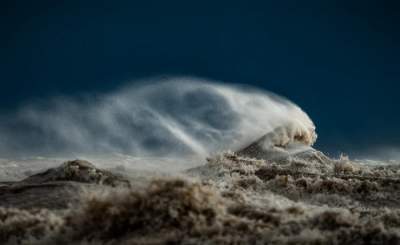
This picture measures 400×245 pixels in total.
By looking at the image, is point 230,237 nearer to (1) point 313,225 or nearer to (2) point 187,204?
(2) point 187,204

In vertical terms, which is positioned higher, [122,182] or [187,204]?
[122,182]

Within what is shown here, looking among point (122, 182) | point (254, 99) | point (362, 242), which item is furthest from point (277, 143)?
point (362, 242)

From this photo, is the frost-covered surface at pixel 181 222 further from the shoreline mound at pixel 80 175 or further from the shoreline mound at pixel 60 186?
the shoreline mound at pixel 80 175

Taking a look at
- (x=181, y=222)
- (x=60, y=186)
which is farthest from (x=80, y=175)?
(x=181, y=222)

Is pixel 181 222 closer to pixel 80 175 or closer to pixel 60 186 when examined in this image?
pixel 60 186

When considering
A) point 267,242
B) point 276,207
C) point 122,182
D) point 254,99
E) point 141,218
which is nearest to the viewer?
point 267,242

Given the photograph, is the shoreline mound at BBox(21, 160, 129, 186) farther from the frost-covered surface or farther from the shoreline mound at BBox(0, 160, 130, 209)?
the frost-covered surface

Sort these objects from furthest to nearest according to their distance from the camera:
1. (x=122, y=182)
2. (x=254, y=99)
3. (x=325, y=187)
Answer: (x=254, y=99), (x=325, y=187), (x=122, y=182)

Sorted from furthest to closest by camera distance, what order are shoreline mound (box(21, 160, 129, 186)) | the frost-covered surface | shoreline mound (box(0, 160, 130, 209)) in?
shoreline mound (box(21, 160, 129, 186)), shoreline mound (box(0, 160, 130, 209)), the frost-covered surface

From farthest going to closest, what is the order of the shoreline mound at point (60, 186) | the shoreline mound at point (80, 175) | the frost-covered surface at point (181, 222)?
1. the shoreline mound at point (80, 175)
2. the shoreline mound at point (60, 186)
3. the frost-covered surface at point (181, 222)

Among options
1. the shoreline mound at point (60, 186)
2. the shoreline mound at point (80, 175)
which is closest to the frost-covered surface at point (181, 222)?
the shoreline mound at point (60, 186)

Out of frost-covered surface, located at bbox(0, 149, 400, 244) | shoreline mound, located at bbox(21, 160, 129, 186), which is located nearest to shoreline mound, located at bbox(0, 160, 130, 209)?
shoreline mound, located at bbox(21, 160, 129, 186)
